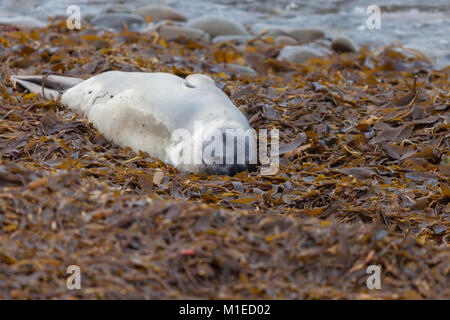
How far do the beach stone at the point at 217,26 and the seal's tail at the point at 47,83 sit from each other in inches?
166

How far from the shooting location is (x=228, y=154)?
3533 mm

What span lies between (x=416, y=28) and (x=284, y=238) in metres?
8.16

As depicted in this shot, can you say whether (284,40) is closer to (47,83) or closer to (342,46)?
(342,46)

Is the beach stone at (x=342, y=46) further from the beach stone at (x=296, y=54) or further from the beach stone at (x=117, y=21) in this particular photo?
the beach stone at (x=117, y=21)

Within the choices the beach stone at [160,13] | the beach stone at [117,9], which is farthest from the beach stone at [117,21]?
the beach stone at [117,9]

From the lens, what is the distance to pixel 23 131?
400 centimetres

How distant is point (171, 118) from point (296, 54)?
3.66m

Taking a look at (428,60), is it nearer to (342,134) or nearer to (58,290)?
(342,134)

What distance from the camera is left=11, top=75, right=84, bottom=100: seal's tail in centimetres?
474

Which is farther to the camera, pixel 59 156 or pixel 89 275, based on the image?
pixel 59 156

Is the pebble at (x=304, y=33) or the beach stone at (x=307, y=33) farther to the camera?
the beach stone at (x=307, y=33)

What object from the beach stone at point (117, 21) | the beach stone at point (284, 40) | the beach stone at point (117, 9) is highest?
the beach stone at point (117, 9)

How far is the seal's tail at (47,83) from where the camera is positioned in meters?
4.74
